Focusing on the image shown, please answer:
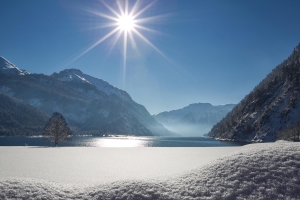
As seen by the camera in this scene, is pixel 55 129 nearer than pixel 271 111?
Yes

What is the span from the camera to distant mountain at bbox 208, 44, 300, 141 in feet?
447

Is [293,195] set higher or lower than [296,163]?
lower

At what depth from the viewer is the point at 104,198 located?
9.09 metres

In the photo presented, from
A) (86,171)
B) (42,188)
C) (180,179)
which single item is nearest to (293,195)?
(180,179)

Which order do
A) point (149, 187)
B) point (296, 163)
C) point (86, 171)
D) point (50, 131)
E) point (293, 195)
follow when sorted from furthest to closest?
1. point (50, 131)
2. point (86, 171)
3. point (296, 163)
4. point (149, 187)
5. point (293, 195)

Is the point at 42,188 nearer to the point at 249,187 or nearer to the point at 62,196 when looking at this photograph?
the point at 62,196

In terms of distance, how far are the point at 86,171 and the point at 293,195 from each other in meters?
14.1

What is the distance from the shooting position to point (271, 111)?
487 ft

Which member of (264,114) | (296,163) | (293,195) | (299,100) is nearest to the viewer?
(293,195)

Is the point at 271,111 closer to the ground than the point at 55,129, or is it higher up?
higher up

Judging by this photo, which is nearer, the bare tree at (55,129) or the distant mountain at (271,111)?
the bare tree at (55,129)

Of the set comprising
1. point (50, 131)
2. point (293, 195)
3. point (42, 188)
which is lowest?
Result: point (293, 195)

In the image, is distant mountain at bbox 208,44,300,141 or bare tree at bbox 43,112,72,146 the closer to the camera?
bare tree at bbox 43,112,72,146

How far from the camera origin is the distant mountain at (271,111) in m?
136
